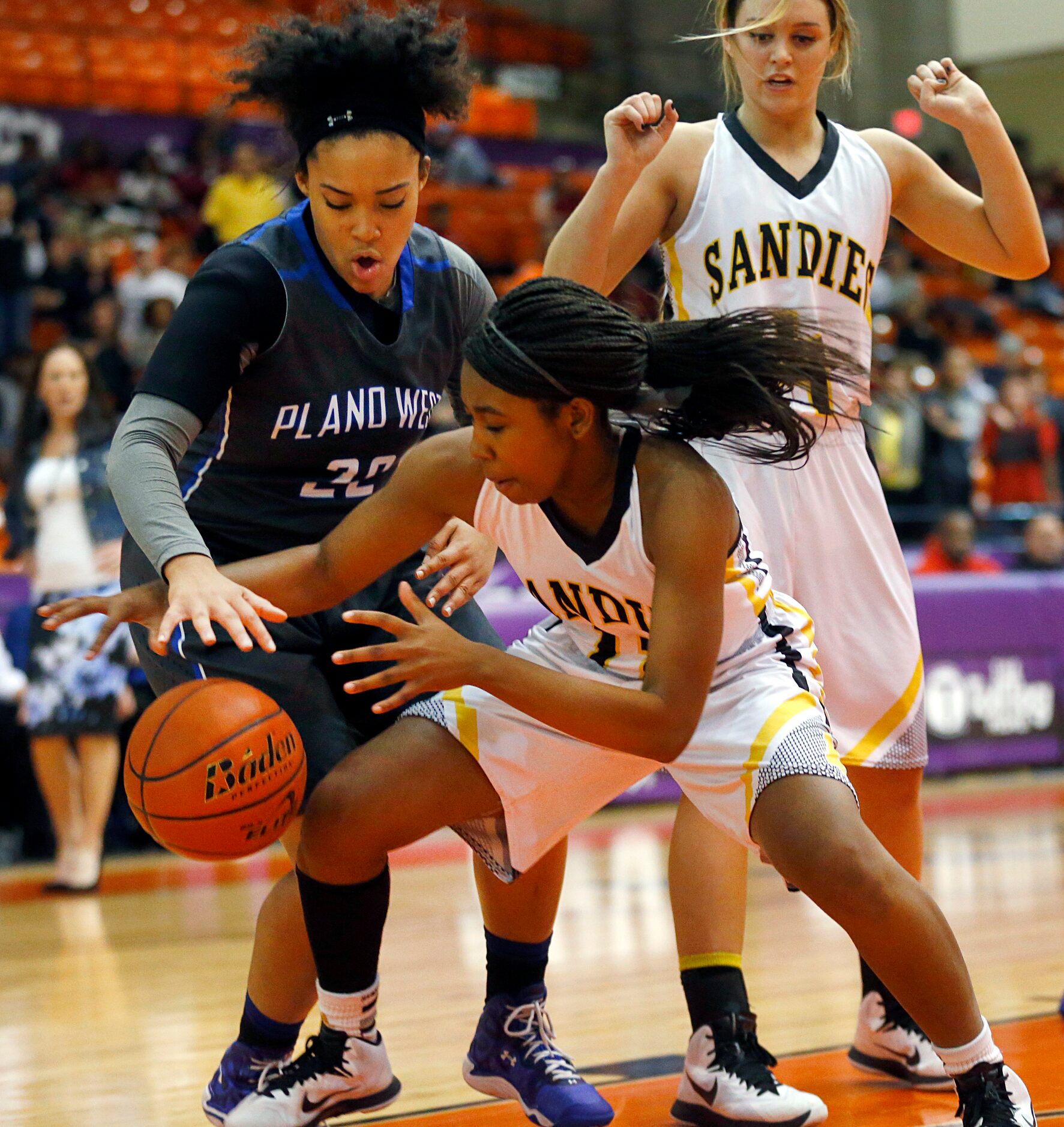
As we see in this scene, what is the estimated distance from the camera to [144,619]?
2791 millimetres

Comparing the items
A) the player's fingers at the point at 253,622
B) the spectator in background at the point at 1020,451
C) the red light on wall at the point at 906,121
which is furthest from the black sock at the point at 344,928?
the red light on wall at the point at 906,121

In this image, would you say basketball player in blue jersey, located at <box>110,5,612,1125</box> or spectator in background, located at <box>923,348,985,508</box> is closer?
basketball player in blue jersey, located at <box>110,5,612,1125</box>

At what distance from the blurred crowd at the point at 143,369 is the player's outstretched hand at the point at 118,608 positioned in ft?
2.76

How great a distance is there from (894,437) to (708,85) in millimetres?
9530

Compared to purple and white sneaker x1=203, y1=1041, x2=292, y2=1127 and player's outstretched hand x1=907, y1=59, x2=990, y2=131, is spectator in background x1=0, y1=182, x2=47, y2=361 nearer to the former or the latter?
player's outstretched hand x1=907, y1=59, x2=990, y2=131

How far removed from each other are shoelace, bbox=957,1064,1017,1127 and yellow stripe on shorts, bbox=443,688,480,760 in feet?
3.04

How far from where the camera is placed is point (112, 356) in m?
9.70

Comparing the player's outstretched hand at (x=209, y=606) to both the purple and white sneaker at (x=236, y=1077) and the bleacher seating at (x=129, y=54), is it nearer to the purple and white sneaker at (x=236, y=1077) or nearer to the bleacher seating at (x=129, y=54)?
Answer: the purple and white sneaker at (x=236, y=1077)

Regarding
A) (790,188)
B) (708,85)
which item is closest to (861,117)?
(708,85)

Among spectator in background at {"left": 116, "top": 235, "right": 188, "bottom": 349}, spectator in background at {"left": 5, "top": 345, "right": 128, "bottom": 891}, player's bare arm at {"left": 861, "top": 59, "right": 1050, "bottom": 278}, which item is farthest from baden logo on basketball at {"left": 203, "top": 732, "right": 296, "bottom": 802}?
spectator in background at {"left": 116, "top": 235, "right": 188, "bottom": 349}

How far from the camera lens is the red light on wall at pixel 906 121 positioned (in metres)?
18.9

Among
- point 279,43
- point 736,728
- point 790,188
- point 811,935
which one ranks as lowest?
point 811,935

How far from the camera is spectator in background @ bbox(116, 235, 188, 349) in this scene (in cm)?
1091

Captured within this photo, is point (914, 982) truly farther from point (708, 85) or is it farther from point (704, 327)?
point (708, 85)
